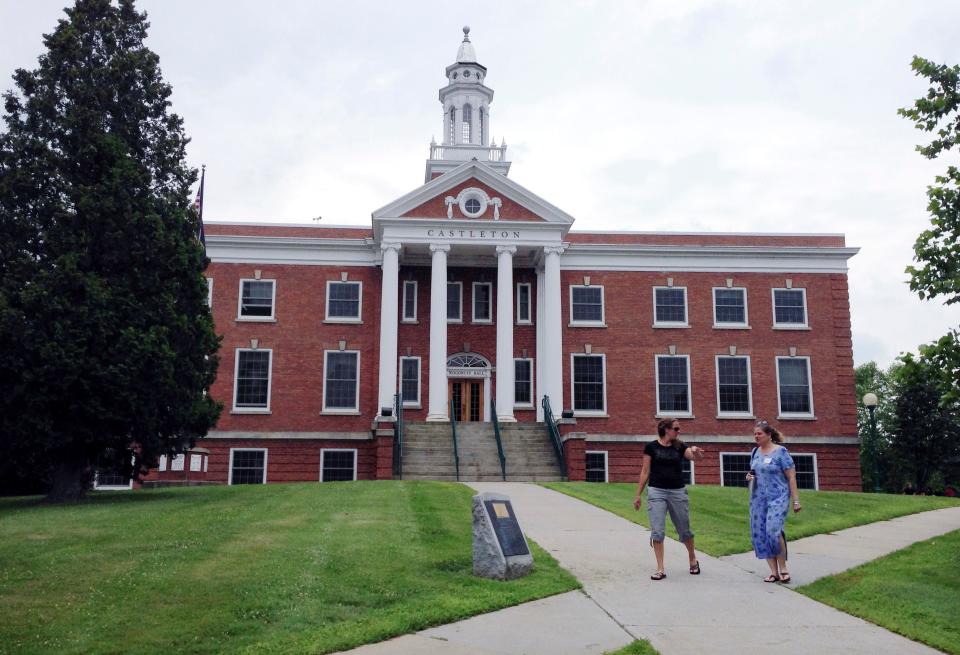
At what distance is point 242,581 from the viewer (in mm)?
9469

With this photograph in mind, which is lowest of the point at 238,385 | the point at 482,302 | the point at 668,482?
the point at 668,482

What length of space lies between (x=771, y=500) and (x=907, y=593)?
5.60 feet

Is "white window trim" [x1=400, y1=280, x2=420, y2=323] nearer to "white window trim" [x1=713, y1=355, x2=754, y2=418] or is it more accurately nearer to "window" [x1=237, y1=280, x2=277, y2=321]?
"window" [x1=237, y1=280, x2=277, y2=321]

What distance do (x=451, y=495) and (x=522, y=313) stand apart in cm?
1784

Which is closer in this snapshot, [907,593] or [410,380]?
[907,593]

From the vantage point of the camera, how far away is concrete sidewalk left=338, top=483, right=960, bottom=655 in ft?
24.5

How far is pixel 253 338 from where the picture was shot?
1374 inches

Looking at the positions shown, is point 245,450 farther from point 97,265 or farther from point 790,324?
point 790,324

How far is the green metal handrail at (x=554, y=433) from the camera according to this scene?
28344 mm

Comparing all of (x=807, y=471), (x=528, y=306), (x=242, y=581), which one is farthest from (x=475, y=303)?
(x=242, y=581)

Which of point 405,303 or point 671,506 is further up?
point 405,303

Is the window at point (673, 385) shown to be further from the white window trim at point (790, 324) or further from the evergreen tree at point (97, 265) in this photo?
the evergreen tree at point (97, 265)

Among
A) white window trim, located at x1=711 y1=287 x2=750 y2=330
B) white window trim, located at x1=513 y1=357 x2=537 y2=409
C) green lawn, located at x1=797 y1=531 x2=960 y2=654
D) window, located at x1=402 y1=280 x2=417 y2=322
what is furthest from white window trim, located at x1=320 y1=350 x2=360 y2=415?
green lawn, located at x1=797 y1=531 x2=960 y2=654

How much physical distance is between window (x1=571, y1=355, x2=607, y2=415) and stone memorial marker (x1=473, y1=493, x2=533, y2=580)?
965 inches
